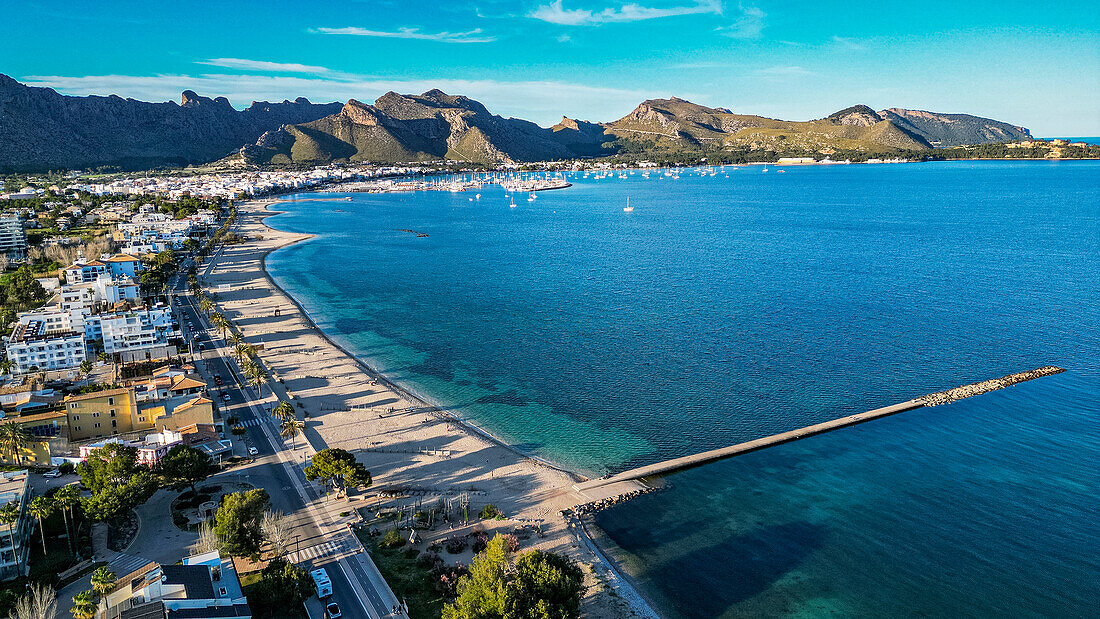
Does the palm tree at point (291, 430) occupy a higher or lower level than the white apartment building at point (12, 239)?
lower

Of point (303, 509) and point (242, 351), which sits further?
point (242, 351)

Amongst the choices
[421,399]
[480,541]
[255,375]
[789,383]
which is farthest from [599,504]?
[255,375]

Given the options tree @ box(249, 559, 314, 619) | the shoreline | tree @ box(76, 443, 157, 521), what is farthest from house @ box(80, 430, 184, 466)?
the shoreline

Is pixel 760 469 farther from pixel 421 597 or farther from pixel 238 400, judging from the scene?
pixel 238 400

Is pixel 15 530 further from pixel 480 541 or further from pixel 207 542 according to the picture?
pixel 480 541

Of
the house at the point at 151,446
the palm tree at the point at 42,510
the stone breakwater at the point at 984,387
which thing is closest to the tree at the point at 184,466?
the house at the point at 151,446

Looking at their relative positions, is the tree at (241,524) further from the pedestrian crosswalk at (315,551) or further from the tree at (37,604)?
the tree at (37,604)

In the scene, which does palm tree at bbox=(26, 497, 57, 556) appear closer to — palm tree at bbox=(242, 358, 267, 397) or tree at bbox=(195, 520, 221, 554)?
tree at bbox=(195, 520, 221, 554)
